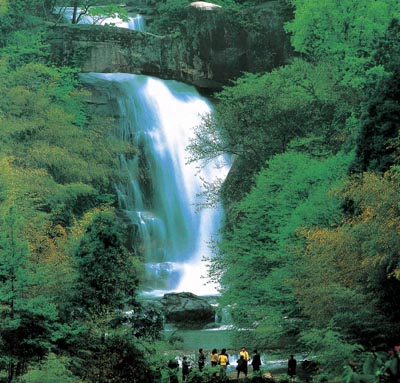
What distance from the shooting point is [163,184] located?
49.6m

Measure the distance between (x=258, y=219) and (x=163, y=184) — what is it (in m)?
20.4

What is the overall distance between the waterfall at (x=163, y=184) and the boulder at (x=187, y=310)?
16.9 feet

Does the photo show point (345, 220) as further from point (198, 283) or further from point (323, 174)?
point (198, 283)

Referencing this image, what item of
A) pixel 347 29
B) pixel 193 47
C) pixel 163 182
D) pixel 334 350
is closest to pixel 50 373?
pixel 334 350

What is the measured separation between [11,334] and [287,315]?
9.90m

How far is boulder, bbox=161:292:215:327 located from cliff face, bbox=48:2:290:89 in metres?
21.0

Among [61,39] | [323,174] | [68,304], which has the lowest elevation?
[68,304]

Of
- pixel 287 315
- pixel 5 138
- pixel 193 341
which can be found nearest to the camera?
pixel 287 315

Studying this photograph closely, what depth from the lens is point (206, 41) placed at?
5488 centimetres

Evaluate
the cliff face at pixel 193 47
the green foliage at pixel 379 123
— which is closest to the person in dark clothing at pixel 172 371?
the green foliage at pixel 379 123

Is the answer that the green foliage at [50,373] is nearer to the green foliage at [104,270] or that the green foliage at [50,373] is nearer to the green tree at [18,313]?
the green tree at [18,313]

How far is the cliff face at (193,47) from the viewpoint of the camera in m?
53.9

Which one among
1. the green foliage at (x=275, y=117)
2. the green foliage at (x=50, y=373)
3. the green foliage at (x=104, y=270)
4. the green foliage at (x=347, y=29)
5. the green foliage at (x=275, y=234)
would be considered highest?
the green foliage at (x=347, y=29)

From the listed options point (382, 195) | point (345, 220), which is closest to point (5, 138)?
point (345, 220)
